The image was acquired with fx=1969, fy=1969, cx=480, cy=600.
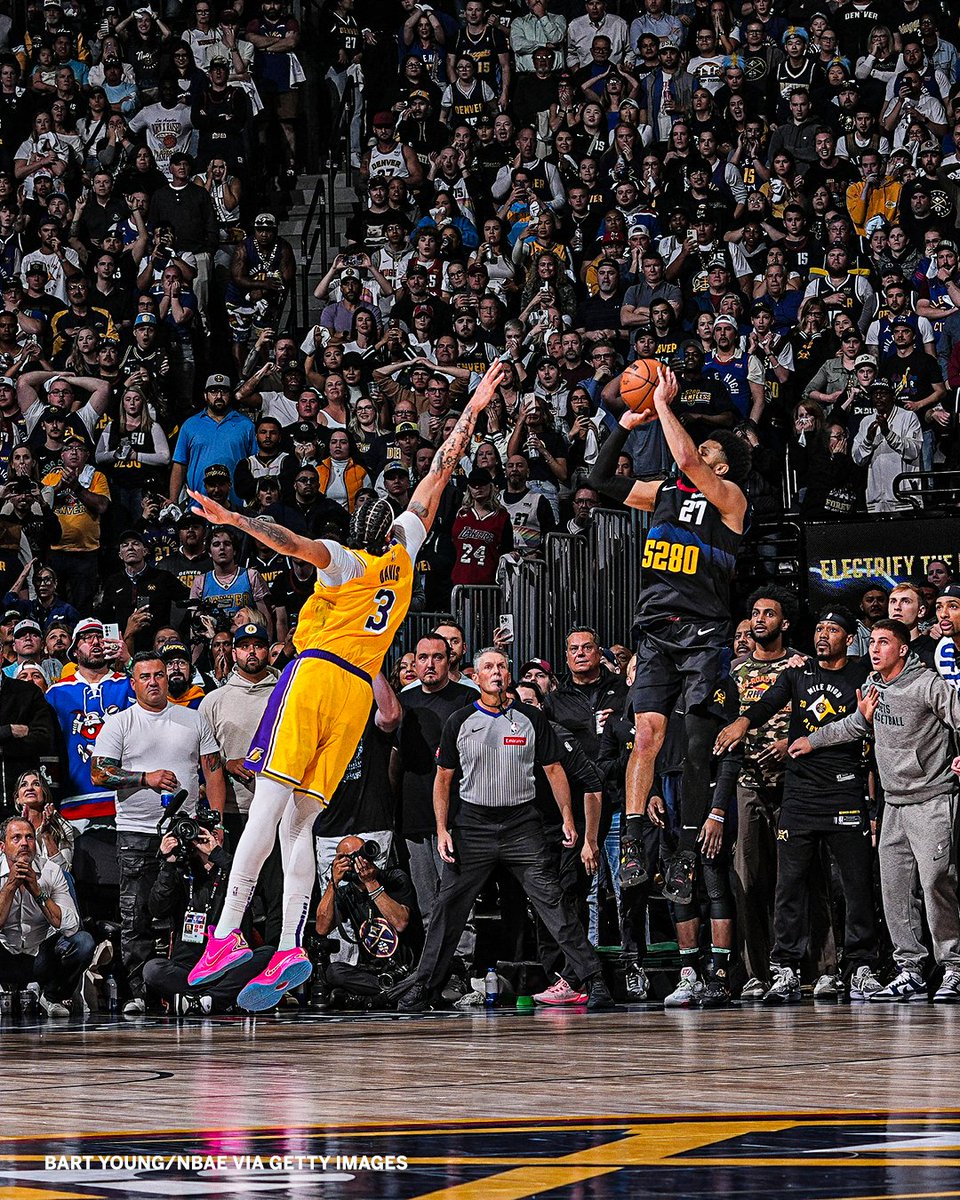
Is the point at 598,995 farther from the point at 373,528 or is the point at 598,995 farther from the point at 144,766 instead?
the point at 144,766

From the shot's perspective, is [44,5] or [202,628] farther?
[44,5]

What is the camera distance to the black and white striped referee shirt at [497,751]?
1122 centimetres

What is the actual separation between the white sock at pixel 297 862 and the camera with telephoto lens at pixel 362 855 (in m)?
1.98

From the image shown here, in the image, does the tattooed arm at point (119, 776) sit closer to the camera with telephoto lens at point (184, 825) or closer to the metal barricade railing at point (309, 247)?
the camera with telephoto lens at point (184, 825)

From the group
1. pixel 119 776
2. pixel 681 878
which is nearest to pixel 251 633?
pixel 119 776

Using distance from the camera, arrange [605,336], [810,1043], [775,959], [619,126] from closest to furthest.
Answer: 1. [810,1043]
2. [775,959]
3. [605,336]
4. [619,126]

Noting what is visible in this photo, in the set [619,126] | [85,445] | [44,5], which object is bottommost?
[85,445]

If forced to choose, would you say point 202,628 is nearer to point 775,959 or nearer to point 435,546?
point 435,546

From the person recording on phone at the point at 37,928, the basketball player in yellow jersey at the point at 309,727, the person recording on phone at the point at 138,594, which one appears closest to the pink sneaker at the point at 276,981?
the basketball player in yellow jersey at the point at 309,727

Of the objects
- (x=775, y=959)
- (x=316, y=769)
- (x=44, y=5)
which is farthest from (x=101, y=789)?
(x=44, y=5)

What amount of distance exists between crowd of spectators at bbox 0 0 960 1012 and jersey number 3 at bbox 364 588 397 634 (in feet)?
7.90

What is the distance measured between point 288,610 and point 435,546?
1335mm

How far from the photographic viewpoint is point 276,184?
75.6 ft

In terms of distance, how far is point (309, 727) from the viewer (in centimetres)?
968
